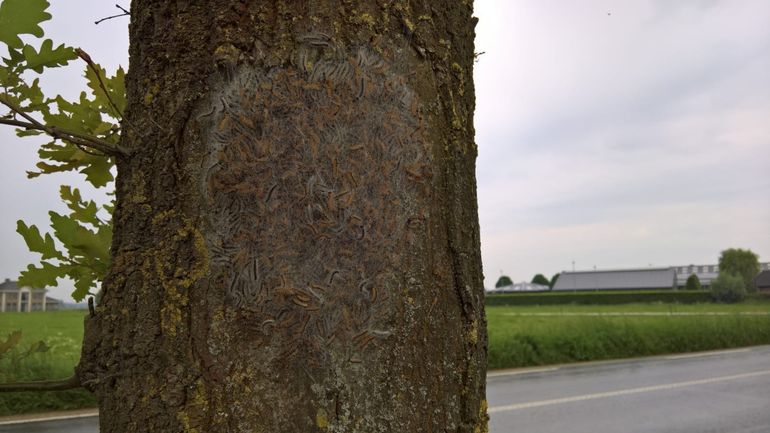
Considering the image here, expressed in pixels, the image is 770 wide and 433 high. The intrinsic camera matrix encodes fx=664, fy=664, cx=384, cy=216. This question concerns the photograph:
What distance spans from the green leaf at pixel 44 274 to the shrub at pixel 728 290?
59.9 meters

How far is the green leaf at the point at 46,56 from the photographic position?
1.04 m

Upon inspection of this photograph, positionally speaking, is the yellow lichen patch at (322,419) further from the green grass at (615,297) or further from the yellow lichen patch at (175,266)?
the green grass at (615,297)

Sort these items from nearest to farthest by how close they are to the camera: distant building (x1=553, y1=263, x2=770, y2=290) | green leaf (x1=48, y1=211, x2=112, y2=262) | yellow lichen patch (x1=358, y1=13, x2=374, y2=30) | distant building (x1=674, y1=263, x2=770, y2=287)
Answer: yellow lichen patch (x1=358, y1=13, x2=374, y2=30), green leaf (x1=48, y1=211, x2=112, y2=262), distant building (x1=553, y1=263, x2=770, y2=290), distant building (x1=674, y1=263, x2=770, y2=287)

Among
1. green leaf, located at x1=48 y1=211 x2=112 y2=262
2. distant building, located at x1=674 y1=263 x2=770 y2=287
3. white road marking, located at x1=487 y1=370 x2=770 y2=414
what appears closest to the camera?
green leaf, located at x1=48 y1=211 x2=112 y2=262

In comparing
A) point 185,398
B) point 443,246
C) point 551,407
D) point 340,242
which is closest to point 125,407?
point 185,398

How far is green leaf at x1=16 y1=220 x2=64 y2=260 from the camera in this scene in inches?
46.6

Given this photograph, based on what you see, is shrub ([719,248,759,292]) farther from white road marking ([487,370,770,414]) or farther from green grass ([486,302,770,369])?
white road marking ([487,370,770,414])

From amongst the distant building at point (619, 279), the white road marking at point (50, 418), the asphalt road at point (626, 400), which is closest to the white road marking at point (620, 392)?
the asphalt road at point (626, 400)

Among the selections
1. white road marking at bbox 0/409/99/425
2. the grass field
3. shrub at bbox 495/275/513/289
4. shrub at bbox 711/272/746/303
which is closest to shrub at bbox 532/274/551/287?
shrub at bbox 495/275/513/289

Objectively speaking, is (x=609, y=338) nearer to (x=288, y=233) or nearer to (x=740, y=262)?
(x=288, y=233)

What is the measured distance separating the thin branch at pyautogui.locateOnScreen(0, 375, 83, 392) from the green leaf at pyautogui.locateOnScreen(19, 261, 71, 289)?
0.25 m

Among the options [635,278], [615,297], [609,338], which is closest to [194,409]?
[609,338]

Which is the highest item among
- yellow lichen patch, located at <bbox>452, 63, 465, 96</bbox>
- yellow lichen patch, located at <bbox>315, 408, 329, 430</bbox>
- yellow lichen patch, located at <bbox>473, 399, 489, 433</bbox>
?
yellow lichen patch, located at <bbox>452, 63, 465, 96</bbox>

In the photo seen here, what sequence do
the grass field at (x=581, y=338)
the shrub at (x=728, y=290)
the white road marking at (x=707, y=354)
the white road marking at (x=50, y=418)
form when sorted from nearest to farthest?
the white road marking at (x=50, y=418) → the grass field at (x=581, y=338) → the white road marking at (x=707, y=354) → the shrub at (x=728, y=290)
